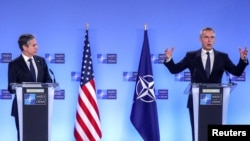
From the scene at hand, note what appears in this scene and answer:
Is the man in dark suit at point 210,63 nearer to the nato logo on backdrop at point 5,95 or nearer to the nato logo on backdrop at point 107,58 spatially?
the nato logo on backdrop at point 107,58

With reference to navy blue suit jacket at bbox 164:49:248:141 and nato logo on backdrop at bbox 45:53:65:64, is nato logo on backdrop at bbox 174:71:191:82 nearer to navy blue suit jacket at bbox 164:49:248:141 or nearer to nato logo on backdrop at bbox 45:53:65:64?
navy blue suit jacket at bbox 164:49:248:141

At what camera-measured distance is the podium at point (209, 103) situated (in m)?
4.74

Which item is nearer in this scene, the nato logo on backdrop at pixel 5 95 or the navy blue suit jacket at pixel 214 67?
the navy blue suit jacket at pixel 214 67

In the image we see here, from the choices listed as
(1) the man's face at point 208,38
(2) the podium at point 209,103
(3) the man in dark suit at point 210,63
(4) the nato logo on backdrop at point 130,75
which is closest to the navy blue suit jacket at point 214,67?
(3) the man in dark suit at point 210,63

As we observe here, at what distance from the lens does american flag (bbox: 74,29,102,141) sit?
6.71 meters

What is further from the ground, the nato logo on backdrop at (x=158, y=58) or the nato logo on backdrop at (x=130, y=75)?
the nato logo on backdrop at (x=158, y=58)

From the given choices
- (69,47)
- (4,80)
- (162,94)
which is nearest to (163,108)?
(162,94)

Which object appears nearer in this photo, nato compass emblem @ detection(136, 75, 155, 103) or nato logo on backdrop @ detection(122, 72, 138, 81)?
nato compass emblem @ detection(136, 75, 155, 103)

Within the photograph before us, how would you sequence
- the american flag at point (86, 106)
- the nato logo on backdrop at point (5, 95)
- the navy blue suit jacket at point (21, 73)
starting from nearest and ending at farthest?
the navy blue suit jacket at point (21, 73) < the american flag at point (86, 106) < the nato logo on backdrop at point (5, 95)

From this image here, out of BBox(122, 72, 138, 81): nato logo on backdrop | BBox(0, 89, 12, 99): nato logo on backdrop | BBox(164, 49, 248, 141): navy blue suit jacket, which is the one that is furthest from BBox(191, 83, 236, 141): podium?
BBox(0, 89, 12, 99): nato logo on backdrop

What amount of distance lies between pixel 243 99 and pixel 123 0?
2459 mm

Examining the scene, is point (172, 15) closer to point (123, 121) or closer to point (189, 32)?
point (189, 32)

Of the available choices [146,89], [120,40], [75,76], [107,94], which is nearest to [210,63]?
[146,89]

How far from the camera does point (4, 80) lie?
709cm
